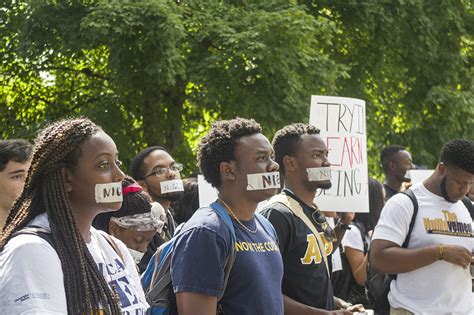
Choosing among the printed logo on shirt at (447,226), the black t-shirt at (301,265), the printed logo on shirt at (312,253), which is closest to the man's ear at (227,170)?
the black t-shirt at (301,265)

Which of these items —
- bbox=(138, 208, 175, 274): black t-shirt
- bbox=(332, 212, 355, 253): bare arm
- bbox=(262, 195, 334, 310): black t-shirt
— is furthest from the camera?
bbox=(332, 212, 355, 253): bare arm

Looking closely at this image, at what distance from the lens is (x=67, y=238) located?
2900 millimetres

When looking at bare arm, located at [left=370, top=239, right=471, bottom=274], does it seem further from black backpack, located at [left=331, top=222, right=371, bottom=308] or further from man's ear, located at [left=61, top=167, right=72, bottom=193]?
man's ear, located at [left=61, top=167, right=72, bottom=193]

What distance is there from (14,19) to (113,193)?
1213 cm

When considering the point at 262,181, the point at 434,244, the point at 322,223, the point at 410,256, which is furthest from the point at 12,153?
the point at 434,244

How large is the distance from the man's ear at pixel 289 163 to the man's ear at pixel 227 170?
100 cm

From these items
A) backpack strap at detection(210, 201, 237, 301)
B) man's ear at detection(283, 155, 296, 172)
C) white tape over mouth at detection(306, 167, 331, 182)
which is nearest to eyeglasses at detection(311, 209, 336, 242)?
white tape over mouth at detection(306, 167, 331, 182)

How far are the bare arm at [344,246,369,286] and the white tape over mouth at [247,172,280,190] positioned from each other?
10.4 feet

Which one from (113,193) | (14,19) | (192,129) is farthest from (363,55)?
(113,193)

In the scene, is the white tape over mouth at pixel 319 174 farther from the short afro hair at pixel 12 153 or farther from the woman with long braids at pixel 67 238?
the woman with long braids at pixel 67 238

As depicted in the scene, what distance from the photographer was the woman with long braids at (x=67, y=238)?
2670mm

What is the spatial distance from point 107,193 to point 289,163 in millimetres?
2149

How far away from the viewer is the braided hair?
112 inches

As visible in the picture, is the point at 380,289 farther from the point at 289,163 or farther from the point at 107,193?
the point at 107,193
